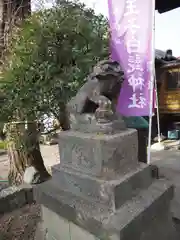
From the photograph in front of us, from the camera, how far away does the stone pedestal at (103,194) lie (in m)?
1.47

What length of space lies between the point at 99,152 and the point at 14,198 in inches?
75.8

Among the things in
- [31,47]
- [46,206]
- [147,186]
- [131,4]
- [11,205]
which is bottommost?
[11,205]

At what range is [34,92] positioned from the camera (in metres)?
2.42

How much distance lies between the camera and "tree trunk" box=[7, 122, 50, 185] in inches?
116

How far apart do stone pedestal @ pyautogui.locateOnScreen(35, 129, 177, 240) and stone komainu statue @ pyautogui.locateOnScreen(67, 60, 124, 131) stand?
142 mm

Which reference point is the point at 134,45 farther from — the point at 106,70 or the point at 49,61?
the point at 106,70

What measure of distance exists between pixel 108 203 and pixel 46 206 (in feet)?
2.24

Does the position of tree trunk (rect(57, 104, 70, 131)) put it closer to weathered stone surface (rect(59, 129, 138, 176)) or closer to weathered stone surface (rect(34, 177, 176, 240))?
weathered stone surface (rect(59, 129, 138, 176))

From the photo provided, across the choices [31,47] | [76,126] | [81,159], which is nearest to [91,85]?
[76,126]

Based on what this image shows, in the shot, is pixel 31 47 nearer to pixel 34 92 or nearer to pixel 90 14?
pixel 34 92

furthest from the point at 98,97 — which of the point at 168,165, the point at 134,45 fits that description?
the point at 168,165

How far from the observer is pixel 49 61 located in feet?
8.04

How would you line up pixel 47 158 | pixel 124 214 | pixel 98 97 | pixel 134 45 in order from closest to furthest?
pixel 124 214 < pixel 98 97 < pixel 134 45 < pixel 47 158

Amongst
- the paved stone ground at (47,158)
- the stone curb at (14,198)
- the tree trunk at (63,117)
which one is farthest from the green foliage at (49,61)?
the paved stone ground at (47,158)
